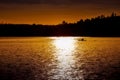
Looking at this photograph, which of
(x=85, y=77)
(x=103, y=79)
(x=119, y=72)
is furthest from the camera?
(x=119, y=72)

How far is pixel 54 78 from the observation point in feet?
199

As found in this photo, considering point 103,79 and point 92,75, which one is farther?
point 92,75

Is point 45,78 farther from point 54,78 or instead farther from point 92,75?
point 92,75

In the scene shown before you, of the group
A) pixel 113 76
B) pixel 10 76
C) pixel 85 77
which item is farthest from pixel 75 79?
pixel 10 76

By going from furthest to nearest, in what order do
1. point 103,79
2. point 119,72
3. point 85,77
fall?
point 119,72
point 85,77
point 103,79

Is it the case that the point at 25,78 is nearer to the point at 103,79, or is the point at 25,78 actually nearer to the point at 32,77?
the point at 32,77

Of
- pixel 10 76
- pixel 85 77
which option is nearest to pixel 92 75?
pixel 85 77

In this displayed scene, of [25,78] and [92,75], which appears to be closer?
[25,78]

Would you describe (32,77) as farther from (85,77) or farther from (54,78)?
(85,77)

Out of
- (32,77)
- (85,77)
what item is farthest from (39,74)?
(85,77)

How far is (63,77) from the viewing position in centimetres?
6162

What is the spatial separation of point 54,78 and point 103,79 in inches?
365

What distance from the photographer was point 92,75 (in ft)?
207

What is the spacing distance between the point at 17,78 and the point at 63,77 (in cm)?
886
